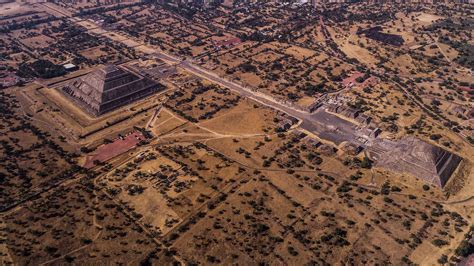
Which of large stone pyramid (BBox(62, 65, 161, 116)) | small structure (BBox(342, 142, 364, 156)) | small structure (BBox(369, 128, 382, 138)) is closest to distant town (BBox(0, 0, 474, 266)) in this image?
small structure (BBox(342, 142, 364, 156))

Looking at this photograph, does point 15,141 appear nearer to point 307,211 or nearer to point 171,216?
point 171,216

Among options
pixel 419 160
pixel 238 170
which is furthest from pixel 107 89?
pixel 419 160

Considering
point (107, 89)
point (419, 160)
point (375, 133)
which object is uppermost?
point (419, 160)

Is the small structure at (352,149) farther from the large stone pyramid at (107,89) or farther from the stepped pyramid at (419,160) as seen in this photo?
the large stone pyramid at (107,89)

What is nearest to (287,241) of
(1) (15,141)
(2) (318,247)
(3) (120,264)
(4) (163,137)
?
(2) (318,247)

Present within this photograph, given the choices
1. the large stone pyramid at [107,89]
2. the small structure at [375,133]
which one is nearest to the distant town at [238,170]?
the large stone pyramid at [107,89]

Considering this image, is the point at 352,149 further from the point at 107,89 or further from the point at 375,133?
the point at 107,89

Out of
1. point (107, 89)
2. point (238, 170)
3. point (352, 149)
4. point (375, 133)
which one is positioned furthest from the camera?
point (107, 89)
